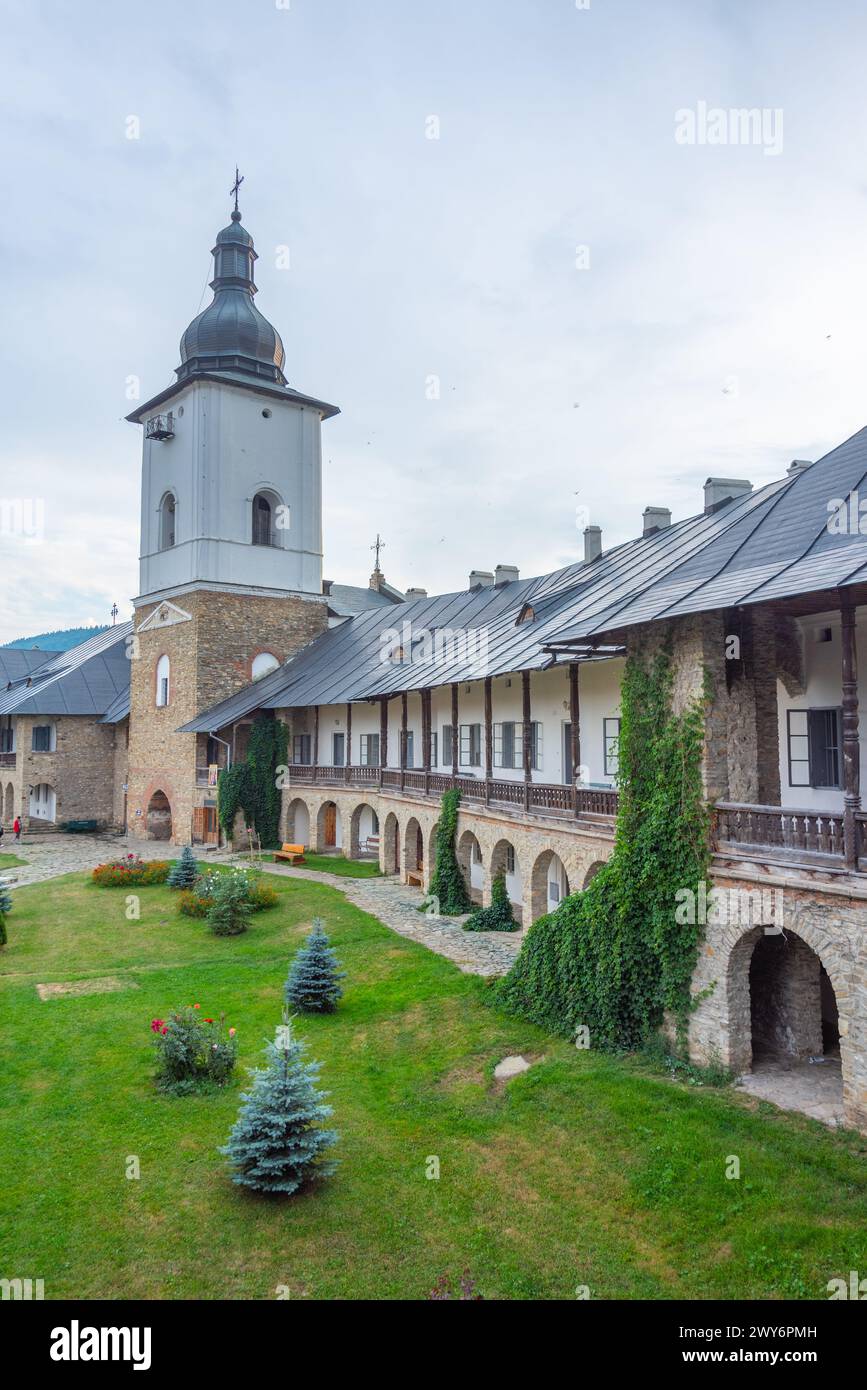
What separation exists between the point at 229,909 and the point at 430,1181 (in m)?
12.4

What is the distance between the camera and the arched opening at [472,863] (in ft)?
75.2

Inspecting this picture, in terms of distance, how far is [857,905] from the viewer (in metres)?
9.22

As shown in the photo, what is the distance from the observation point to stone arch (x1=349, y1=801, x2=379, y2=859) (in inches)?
1205

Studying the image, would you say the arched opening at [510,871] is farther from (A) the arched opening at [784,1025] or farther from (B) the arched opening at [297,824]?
(B) the arched opening at [297,824]

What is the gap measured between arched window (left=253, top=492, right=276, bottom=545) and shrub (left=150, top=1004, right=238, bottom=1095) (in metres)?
26.6

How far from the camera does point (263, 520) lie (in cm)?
3662

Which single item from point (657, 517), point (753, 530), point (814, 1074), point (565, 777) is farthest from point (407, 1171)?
point (657, 517)

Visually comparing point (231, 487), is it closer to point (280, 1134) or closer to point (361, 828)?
point (361, 828)

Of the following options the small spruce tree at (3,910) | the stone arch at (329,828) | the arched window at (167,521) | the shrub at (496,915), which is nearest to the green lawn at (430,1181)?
the shrub at (496,915)

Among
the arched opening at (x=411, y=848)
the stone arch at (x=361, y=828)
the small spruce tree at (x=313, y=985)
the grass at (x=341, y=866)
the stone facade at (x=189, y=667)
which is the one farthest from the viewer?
the stone facade at (x=189, y=667)

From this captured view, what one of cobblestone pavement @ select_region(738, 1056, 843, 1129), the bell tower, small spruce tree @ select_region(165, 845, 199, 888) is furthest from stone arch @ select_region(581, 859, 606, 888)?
the bell tower

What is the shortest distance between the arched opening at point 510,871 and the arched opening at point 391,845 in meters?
7.26

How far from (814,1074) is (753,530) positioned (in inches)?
300
